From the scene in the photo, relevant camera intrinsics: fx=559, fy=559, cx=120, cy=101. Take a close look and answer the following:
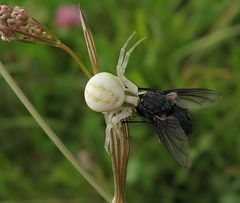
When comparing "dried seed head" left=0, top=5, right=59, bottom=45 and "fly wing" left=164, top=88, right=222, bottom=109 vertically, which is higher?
"dried seed head" left=0, top=5, right=59, bottom=45

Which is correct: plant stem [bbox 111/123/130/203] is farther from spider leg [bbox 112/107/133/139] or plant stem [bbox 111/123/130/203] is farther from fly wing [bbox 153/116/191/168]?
fly wing [bbox 153/116/191/168]

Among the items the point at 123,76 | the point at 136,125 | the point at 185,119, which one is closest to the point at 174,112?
the point at 185,119

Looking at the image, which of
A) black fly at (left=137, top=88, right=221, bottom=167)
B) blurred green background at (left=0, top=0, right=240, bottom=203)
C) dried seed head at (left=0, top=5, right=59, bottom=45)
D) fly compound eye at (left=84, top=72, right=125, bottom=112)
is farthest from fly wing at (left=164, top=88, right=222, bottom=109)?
blurred green background at (left=0, top=0, right=240, bottom=203)

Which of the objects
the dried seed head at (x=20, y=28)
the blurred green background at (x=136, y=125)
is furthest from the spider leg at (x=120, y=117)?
the blurred green background at (x=136, y=125)

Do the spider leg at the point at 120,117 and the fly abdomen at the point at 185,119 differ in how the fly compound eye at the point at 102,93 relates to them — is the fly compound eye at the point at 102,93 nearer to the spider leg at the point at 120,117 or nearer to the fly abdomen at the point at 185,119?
the spider leg at the point at 120,117

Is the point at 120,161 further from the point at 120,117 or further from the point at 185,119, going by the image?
the point at 185,119

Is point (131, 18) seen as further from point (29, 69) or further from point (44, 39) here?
point (44, 39)

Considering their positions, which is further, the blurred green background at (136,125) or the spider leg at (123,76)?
the blurred green background at (136,125)
